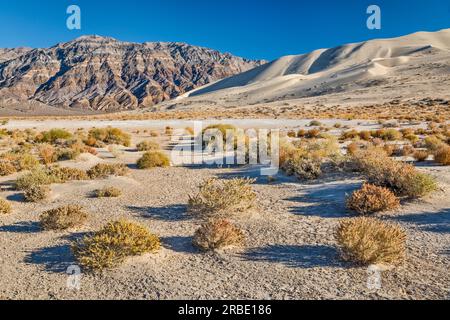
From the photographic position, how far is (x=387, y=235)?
6621mm

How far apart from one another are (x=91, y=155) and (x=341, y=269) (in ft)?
47.7

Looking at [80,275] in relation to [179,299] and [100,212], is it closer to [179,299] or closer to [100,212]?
[179,299]

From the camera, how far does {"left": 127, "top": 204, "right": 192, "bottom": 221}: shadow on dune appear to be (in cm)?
957

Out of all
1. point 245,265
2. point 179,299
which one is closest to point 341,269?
point 245,265

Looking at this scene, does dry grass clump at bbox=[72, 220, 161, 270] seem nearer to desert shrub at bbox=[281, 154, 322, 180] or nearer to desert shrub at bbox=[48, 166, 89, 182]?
desert shrub at bbox=[48, 166, 89, 182]

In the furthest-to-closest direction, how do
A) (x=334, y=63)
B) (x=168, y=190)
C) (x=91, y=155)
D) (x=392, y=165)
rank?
1. (x=334, y=63)
2. (x=91, y=155)
3. (x=168, y=190)
4. (x=392, y=165)

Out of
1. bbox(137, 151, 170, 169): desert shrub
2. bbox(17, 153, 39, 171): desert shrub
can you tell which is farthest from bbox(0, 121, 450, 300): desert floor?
bbox(137, 151, 170, 169): desert shrub

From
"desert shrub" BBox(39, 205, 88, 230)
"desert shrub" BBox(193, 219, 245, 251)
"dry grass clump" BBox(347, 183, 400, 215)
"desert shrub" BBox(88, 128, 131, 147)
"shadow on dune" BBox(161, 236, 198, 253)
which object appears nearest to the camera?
"desert shrub" BBox(193, 219, 245, 251)

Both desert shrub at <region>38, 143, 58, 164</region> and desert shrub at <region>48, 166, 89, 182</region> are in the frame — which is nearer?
desert shrub at <region>48, 166, 89, 182</region>

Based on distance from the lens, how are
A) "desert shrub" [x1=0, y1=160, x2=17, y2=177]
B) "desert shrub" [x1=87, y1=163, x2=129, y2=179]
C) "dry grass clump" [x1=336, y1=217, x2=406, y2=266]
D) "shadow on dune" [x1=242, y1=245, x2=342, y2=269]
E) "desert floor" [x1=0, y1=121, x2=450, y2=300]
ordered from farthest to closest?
"desert shrub" [x1=0, y1=160, x2=17, y2=177], "desert shrub" [x1=87, y1=163, x2=129, y2=179], "shadow on dune" [x1=242, y1=245, x2=342, y2=269], "dry grass clump" [x1=336, y1=217, x2=406, y2=266], "desert floor" [x1=0, y1=121, x2=450, y2=300]

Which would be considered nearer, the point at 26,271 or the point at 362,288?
the point at 362,288

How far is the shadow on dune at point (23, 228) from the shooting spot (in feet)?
28.4

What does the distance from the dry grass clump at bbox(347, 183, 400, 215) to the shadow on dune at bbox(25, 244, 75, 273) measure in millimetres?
6072

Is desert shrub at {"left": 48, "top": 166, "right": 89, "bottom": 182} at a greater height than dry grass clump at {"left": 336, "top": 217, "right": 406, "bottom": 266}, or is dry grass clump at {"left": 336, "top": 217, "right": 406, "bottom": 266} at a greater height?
desert shrub at {"left": 48, "top": 166, "right": 89, "bottom": 182}
